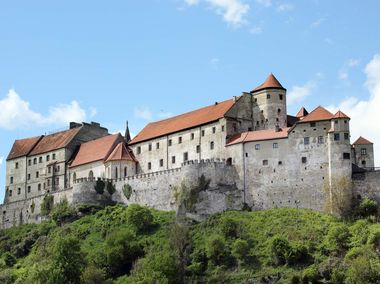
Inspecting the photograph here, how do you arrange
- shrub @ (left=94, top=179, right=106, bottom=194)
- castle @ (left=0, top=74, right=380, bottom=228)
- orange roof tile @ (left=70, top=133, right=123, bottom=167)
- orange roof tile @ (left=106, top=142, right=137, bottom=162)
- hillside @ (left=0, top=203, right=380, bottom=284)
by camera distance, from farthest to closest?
orange roof tile @ (left=70, top=133, right=123, bottom=167), orange roof tile @ (left=106, top=142, right=137, bottom=162), shrub @ (left=94, top=179, right=106, bottom=194), castle @ (left=0, top=74, right=380, bottom=228), hillside @ (left=0, top=203, right=380, bottom=284)

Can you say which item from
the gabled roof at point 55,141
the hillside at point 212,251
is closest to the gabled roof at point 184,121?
the gabled roof at point 55,141

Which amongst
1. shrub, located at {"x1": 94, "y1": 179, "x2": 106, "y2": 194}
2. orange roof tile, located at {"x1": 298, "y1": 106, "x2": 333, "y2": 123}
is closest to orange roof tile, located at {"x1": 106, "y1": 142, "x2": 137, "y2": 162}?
shrub, located at {"x1": 94, "y1": 179, "x2": 106, "y2": 194}

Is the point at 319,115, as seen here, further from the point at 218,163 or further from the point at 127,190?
the point at 127,190

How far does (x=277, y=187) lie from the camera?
105 meters

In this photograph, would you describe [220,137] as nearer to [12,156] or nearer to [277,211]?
[277,211]

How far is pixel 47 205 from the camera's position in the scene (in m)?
123

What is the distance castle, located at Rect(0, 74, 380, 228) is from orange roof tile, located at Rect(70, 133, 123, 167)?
0.21 m

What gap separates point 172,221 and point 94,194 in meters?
15.8

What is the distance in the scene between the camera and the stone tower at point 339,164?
10012 centimetres

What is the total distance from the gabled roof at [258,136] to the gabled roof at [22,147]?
41399 mm

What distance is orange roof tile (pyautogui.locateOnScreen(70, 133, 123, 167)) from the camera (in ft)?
411

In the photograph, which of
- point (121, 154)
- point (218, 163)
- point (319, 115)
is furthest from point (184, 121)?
point (319, 115)

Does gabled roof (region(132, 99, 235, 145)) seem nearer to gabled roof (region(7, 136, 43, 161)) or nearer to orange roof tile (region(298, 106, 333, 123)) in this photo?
orange roof tile (region(298, 106, 333, 123))

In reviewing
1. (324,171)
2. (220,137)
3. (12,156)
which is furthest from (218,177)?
(12,156)
